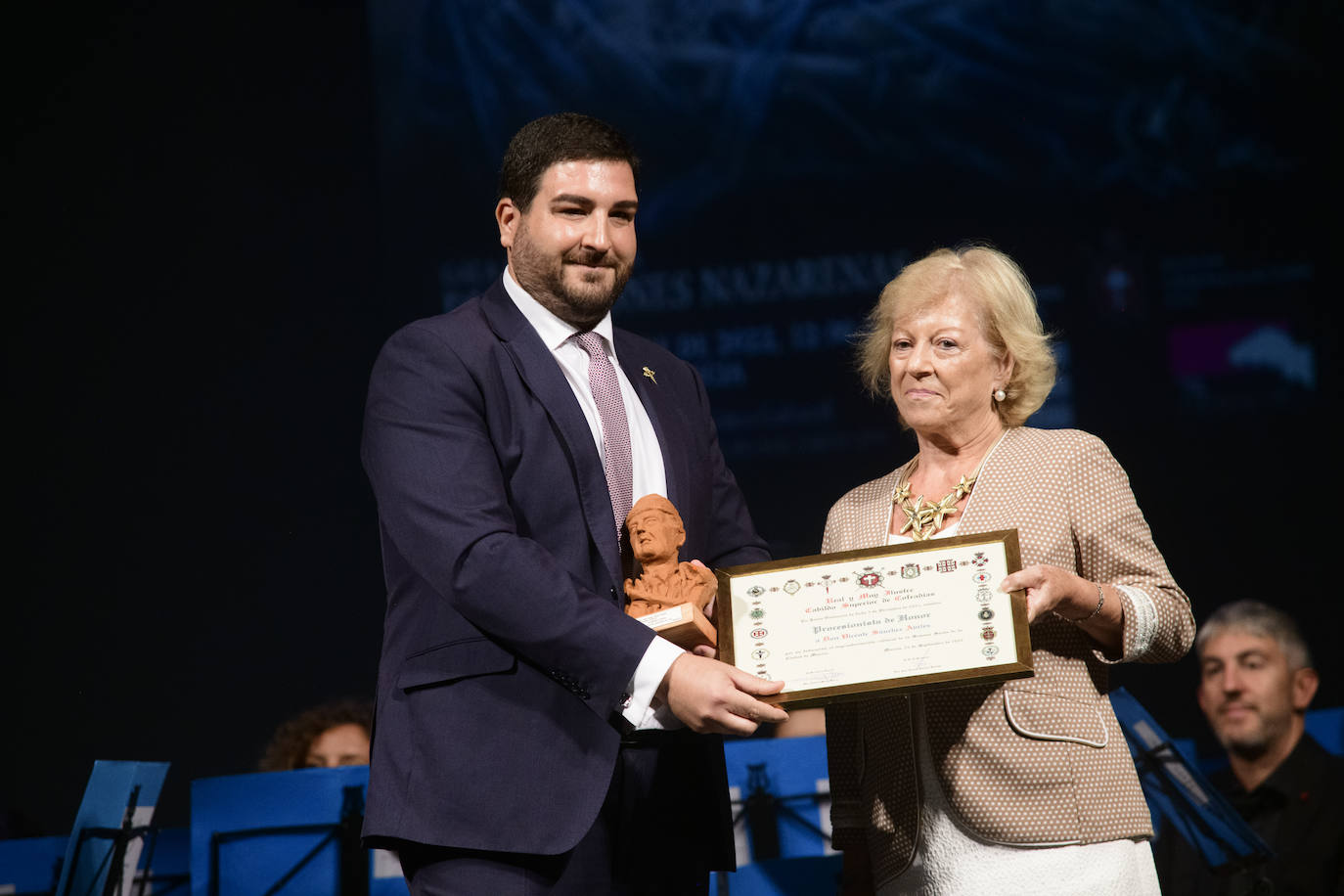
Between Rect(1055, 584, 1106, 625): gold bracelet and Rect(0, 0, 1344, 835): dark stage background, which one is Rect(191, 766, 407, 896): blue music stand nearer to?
Rect(0, 0, 1344, 835): dark stage background

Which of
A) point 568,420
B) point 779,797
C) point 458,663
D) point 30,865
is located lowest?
point 30,865

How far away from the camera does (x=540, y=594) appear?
202 cm

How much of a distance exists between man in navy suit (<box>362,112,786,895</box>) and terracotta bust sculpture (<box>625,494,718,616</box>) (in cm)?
5

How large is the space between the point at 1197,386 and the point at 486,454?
3.64 meters

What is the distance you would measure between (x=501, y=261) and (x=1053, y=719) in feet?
11.2

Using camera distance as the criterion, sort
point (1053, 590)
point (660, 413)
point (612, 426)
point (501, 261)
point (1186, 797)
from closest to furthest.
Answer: point (1053, 590)
point (612, 426)
point (660, 413)
point (1186, 797)
point (501, 261)

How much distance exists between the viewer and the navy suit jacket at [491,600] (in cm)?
202

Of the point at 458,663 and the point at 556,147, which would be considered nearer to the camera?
the point at 458,663

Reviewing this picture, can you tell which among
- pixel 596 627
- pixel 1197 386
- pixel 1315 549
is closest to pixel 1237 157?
pixel 1197 386

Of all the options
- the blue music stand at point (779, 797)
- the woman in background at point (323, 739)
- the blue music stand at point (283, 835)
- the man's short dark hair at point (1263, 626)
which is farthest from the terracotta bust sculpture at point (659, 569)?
the man's short dark hair at point (1263, 626)

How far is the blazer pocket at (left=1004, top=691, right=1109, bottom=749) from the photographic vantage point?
83.1 inches

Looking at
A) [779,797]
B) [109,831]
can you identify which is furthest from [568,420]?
[109,831]

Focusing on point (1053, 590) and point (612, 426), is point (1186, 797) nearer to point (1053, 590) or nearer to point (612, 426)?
point (1053, 590)

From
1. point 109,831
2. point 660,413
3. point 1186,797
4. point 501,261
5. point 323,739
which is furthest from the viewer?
point 501,261
